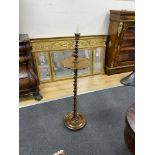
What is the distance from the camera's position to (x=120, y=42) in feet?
10.3

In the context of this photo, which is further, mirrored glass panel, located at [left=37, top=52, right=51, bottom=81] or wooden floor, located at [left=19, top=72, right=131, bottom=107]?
mirrored glass panel, located at [left=37, top=52, right=51, bottom=81]

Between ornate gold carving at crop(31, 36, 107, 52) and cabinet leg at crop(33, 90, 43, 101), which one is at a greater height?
ornate gold carving at crop(31, 36, 107, 52)

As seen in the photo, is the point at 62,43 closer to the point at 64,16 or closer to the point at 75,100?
the point at 64,16

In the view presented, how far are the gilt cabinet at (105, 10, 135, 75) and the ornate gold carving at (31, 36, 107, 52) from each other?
8.9 inches

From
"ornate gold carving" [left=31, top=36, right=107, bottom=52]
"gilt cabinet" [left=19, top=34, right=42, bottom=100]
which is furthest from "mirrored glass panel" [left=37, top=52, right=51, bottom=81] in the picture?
"gilt cabinet" [left=19, top=34, right=42, bottom=100]

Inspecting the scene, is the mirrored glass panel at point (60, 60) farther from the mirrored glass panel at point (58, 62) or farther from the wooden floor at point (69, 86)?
the wooden floor at point (69, 86)

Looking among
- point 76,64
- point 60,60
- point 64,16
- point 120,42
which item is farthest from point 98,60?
point 76,64

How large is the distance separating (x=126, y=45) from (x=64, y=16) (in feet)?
4.16

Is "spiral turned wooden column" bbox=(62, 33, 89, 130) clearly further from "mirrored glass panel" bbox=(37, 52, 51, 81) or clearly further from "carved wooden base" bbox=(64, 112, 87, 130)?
"mirrored glass panel" bbox=(37, 52, 51, 81)

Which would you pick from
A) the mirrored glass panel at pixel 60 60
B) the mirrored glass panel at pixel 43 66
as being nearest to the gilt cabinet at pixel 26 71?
the mirrored glass panel at pixel 43 66

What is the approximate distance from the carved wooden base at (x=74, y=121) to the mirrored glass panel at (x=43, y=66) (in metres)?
1.04

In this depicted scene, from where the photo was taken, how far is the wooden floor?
8.44ft
